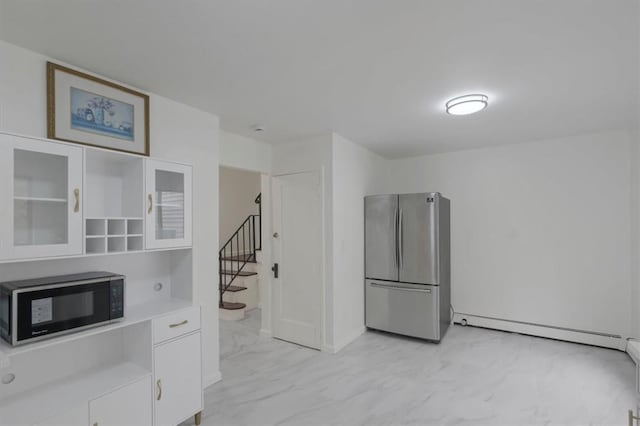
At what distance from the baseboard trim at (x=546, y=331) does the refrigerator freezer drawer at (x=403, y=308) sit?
100 centimetres

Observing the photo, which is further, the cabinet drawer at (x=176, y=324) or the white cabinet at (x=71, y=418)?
the cabinet drawer at (x=176, y=324)

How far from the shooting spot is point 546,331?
3.99 meters

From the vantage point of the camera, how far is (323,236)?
373 centimetres

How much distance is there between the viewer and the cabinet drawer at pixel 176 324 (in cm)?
212

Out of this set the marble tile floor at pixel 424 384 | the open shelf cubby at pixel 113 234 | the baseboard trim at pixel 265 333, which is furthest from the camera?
the baseboard trim at pixel 265 333

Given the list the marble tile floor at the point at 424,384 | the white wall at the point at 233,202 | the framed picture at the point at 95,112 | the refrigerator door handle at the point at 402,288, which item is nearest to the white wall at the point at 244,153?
the framed picture at the point at 95,112

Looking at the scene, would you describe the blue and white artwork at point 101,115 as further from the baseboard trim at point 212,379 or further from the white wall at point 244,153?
Answer: the baseboard trim at point 212,379

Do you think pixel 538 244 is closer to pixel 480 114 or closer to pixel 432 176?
pixel 432 176

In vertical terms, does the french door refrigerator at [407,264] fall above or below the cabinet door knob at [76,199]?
below

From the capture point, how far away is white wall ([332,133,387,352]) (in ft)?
12.2

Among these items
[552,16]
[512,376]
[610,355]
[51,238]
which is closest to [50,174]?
[51,238]

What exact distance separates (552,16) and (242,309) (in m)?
4.85

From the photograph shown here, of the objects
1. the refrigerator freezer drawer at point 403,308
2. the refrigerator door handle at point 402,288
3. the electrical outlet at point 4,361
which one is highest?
the electrical outlet at point 4,361

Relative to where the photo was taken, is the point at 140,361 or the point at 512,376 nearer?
the point at 140,361
